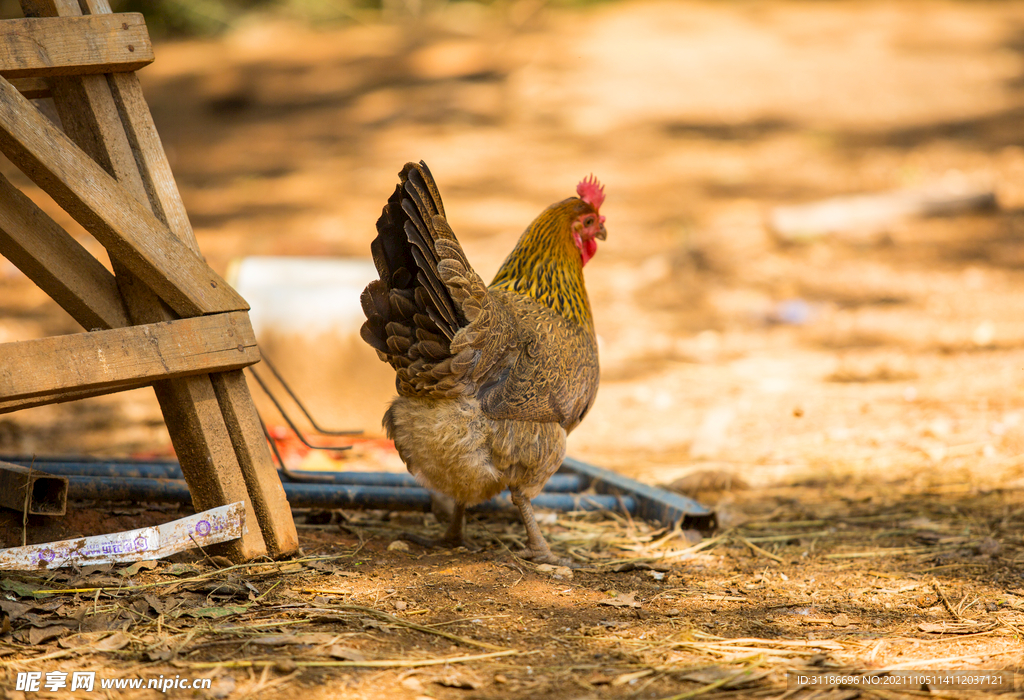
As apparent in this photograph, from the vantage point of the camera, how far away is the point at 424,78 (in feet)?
43.7

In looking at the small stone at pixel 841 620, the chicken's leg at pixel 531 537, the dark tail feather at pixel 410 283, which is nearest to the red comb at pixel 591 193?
the dark tail feather at pixel 410 283

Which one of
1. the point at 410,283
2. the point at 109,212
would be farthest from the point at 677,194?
the point at 109,212

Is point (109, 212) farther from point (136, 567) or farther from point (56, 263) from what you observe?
point (136, 567)

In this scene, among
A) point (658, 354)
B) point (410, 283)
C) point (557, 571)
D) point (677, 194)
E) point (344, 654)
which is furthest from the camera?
point (677, 194)

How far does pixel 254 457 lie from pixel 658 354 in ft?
13.6

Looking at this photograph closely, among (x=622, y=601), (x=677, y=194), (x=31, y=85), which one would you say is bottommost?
(x=622, y=601)

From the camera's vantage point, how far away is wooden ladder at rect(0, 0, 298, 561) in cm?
234

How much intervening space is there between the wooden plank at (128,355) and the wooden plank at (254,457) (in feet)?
0.30

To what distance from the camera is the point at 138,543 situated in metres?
2.56

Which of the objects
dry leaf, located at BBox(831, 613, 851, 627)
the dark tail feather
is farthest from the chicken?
dry leaf, located at BBox(831, 613, 851, 627)

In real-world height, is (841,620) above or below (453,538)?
below

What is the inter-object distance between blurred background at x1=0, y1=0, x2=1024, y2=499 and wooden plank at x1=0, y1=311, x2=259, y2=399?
78.3 inches

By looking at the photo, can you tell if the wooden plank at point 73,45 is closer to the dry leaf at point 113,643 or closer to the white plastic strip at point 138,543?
the white plastic strip at point 138,543

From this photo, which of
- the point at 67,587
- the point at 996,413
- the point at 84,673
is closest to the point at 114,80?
the point at 67,587
